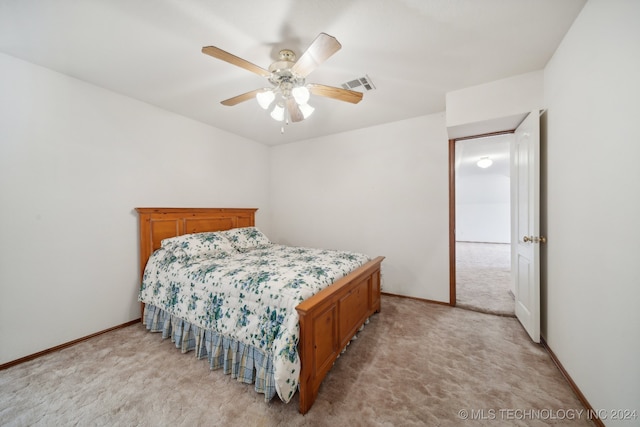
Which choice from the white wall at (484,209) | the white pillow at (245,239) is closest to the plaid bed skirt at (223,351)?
the white pillow at (245,239)

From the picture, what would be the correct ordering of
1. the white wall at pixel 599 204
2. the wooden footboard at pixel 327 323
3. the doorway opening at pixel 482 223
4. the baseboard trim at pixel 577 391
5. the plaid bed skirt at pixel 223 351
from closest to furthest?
the white wall at pixel 599 204
the baseboard trim at pixel 577 391
the wooden footboard at pixel 327 323
the plaid bed skirt at pixel 223 351
the doorway opening at pixel 482 223

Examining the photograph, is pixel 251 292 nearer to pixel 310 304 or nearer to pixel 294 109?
pixel 310 304

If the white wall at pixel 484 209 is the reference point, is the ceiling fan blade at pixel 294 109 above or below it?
above

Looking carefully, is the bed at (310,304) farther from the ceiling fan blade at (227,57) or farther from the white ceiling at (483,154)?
the white ceiling at (483,154)

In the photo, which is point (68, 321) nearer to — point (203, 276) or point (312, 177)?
point (203, 276)

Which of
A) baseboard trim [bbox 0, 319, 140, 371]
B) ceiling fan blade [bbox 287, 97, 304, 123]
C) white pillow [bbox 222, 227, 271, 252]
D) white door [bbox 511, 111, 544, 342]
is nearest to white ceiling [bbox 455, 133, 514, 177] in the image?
white door [bbox 511, 111, 544, 342]

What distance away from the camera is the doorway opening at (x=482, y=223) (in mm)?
3057

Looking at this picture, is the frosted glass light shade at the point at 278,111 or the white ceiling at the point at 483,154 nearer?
the frosted glass light shade at the point at 278,111

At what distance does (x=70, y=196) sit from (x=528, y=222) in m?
4.42

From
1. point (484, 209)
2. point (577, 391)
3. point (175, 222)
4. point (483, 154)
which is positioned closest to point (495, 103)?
point (577, 391)

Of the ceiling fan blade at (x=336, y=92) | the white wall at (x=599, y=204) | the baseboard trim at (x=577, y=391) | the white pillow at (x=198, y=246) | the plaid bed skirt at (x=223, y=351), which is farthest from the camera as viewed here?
the white pillow at (x=198, y=246)

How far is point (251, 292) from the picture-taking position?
1.72m

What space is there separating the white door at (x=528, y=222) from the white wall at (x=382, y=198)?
30.0 inches

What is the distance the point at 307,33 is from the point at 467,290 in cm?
385
